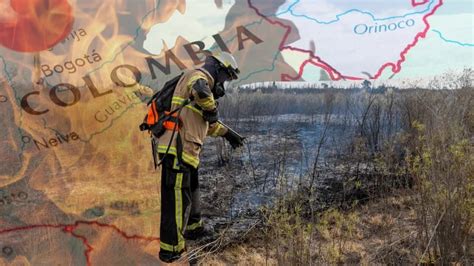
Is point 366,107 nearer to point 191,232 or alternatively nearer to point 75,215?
point 191,232

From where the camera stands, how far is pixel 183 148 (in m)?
3.41

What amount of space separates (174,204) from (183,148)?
16.0 inches

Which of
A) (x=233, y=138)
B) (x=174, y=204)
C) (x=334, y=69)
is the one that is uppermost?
(x=334, y=69)

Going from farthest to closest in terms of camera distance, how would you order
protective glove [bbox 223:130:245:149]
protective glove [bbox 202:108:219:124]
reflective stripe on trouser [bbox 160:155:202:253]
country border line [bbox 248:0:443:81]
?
country border line [bbox 248:0:443:81] < protective glove [bbox 223:130:245:149] < reflective stripe on trouser [bbox 160:155:202:253] < protective glove [bbox 202:108:219:124]

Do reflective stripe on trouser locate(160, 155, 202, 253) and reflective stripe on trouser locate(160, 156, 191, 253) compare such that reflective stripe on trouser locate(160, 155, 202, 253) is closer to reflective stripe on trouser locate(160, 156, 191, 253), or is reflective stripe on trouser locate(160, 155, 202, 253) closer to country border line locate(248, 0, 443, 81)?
reflective stripe on trouser locate(160, 156, 191, 253)

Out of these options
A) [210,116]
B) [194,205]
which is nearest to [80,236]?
[194,205]

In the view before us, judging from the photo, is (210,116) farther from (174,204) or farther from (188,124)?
(174,204)

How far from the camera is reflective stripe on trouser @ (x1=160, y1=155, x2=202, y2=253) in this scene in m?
3.44

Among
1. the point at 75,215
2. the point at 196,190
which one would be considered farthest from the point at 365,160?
the point at 75,215

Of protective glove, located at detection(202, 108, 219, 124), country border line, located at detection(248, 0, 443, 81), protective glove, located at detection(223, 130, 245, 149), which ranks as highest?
country border line, located at detection(248, 0, 443, 81)

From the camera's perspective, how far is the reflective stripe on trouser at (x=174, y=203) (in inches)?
135
